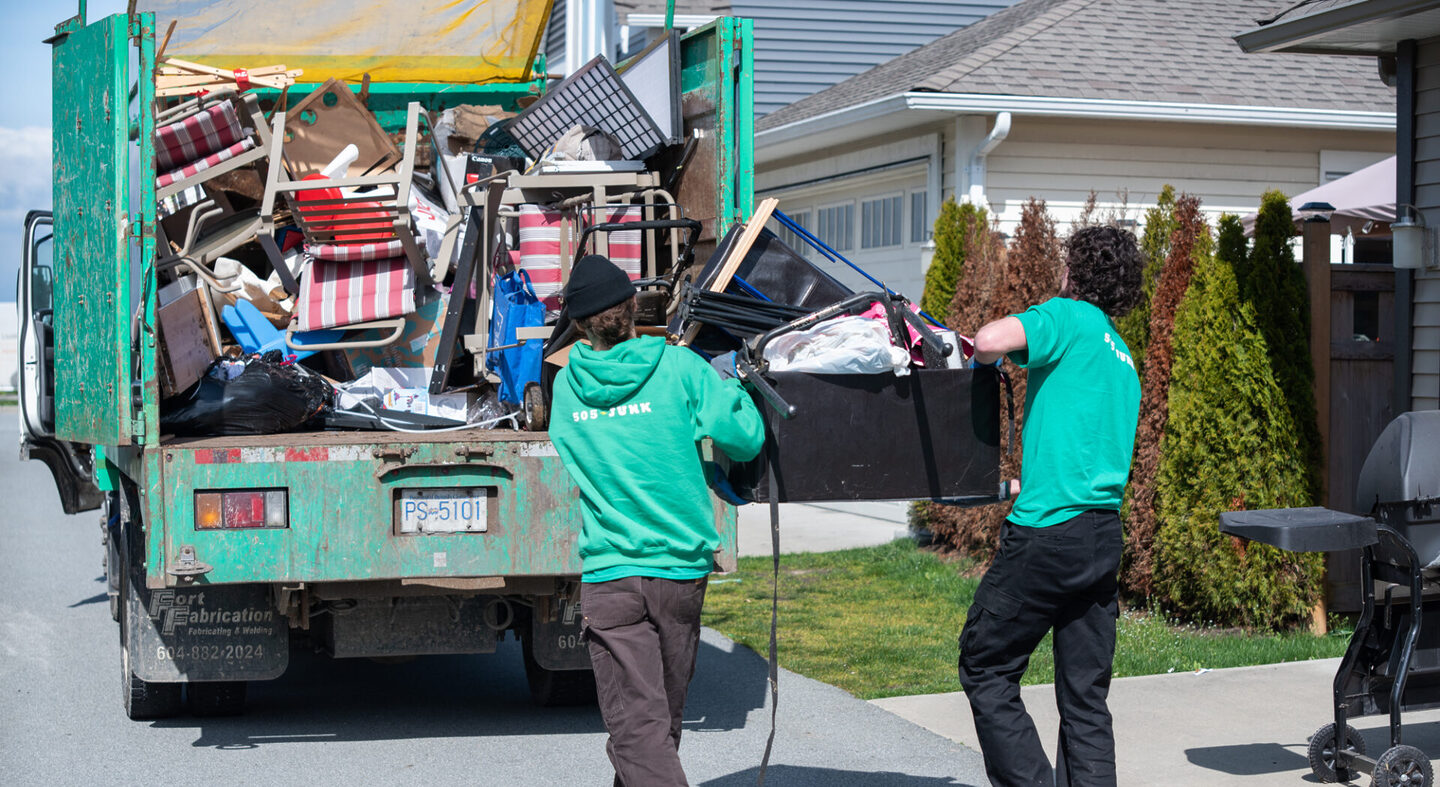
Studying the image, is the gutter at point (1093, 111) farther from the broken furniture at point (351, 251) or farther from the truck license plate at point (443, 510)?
the truck license plate at point (443, 510)

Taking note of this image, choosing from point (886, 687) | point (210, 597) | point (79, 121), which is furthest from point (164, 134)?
point (886, 687)

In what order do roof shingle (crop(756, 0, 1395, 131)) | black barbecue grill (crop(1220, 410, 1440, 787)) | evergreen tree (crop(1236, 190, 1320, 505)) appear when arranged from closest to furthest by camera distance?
black barbecue grill (crop(1220, 410, 1440, 787)) → evergreen tree (crop(1236, 190, 1320, 505)) → roof shingle (crop(756, 0, 1395, 131))

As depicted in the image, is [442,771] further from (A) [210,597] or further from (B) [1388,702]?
(B) [1388,702]

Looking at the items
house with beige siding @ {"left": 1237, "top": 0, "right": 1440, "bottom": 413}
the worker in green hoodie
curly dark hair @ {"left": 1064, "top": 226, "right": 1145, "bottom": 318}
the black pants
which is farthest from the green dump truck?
house with beige siding @ {"left": 1237, "top": 0, "right": 1440, "bottom": 413}

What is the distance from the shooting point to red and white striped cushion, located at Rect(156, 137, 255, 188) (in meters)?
6.51

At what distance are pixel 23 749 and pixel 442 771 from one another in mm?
1795

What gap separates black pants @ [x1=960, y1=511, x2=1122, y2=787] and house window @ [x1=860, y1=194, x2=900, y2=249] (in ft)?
33.2

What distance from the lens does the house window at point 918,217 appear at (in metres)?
13.5

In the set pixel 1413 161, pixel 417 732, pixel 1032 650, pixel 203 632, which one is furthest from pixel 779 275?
pixel 1413 161

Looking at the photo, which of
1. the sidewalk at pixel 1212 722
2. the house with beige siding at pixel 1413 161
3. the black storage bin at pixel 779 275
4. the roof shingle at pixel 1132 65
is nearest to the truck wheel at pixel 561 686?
the sidewalk at pixel 1212 722

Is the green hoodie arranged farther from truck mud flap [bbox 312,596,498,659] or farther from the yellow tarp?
the yellow tarp

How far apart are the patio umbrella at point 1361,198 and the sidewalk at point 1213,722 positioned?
147 inches

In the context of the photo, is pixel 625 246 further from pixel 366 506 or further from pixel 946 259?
pixel 946 259

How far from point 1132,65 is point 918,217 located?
2301mm
